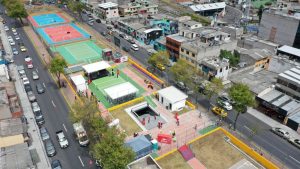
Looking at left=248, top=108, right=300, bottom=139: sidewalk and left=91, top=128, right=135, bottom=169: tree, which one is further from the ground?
left=91, top=128, right=135, bottom=169: tree

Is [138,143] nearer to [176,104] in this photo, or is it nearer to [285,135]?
[176,104]

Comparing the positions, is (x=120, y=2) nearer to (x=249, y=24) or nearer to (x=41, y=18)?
(x=41, y=18)

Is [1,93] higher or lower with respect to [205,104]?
higher

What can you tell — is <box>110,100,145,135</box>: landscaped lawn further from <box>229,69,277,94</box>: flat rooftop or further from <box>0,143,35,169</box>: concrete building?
<box>229,69,277,94</box>: flat rooftop

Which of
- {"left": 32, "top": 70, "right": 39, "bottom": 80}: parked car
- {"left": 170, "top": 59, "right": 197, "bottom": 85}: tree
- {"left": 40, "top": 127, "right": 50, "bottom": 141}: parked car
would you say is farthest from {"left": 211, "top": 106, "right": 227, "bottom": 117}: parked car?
{"left": 32, "top": 70, "right": 39, "bottom": 80}: parked car

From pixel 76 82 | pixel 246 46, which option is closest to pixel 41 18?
pixel 76 82

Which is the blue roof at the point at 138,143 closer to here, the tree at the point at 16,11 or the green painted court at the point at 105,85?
the green painted court at the point at 105,85
